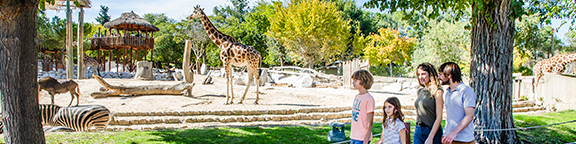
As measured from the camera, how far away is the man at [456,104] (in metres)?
2.91

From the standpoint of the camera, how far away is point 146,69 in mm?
17125

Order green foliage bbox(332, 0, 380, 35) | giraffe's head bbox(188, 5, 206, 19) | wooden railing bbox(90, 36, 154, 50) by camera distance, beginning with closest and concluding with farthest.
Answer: giraffe's head bbox(188, 5, 206, 19) → wooden railing bbox(90, 36, 154, 50) → green foliage bbox(332, 0, 380, 35)

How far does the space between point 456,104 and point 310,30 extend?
879 inches

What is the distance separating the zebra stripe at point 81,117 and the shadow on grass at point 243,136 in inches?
44.2

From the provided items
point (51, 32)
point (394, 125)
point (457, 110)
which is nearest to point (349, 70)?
point (457, 110)

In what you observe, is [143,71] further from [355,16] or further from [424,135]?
[355,16]

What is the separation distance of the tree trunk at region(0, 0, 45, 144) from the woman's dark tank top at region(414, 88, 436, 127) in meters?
3.81

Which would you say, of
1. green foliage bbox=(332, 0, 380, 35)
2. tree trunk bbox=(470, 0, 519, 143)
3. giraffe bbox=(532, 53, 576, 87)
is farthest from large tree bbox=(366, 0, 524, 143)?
green foliage bbox=(332, 0, 380, 35)

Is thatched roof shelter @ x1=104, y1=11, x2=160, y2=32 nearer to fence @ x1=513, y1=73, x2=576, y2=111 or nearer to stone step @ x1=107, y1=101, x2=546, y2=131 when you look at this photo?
stone step @ x1=107, y1=101, x2=546, y2=131

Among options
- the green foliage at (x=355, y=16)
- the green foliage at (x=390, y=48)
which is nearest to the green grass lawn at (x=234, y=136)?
the green foliage at (x=390, y=48)

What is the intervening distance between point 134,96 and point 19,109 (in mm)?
8091

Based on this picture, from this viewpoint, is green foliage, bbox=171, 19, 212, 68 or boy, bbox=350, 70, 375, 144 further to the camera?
green foliage, bbox=171, 19, 212, 68

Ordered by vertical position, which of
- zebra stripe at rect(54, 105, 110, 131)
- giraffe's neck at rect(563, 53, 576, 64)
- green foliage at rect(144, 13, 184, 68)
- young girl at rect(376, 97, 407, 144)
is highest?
green foliage at rect(144, 13, 184, 68)

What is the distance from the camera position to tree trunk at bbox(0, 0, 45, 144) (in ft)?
10.00
